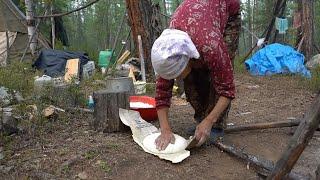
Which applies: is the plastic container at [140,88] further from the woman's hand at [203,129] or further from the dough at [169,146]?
the woman's hand at [203,129]

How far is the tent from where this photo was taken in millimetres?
10467

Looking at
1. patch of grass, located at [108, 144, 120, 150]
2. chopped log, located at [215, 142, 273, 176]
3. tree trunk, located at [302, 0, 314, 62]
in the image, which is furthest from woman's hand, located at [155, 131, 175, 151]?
tree trunk, located at [302, 0, 314, 62]

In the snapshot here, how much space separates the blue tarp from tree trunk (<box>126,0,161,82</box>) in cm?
229

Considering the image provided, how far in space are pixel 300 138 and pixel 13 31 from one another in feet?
33.5

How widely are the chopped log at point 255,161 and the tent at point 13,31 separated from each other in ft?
27.9

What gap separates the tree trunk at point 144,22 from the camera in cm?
635

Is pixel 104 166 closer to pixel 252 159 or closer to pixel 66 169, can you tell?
pixel 66 169

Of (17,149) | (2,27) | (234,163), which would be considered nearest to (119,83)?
(17,149)

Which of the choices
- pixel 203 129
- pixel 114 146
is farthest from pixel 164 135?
pixel 114 146

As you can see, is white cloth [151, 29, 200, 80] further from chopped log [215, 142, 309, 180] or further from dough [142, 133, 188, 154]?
chopped log [215, 142, 309, 180]

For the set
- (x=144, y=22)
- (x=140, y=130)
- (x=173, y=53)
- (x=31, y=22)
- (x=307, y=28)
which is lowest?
(x=140, y=130)

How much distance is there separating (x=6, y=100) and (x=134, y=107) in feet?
4.51

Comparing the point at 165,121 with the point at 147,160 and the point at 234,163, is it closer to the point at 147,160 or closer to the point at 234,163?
the point at 147,160

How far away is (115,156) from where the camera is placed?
9.48ft
